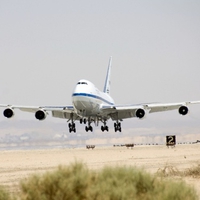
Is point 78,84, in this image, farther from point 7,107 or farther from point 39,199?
point 39,199

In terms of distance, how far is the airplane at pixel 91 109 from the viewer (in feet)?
185

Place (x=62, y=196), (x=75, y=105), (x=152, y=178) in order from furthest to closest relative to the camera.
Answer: (x=75, y=105)
(x=152, y=178)
(x=62, y=196)

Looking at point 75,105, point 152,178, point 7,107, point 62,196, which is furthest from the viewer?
point 7,107

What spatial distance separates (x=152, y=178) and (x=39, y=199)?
10.8ft

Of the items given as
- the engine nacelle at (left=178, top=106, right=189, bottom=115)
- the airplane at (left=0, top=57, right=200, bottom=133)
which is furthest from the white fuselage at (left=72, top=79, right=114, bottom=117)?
the engine nacelle at (left=178, top=106, right=189, bottom=115)

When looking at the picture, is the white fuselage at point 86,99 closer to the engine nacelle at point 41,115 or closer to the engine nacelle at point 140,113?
the engine nacelle at point 140,113

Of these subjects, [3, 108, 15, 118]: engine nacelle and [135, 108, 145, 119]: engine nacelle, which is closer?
[3, 108, 15, 118]: engine nacelle

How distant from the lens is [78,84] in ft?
188

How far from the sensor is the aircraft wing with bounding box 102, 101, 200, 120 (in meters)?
60.8

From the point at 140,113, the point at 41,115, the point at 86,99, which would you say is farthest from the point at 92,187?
the point at 41,115

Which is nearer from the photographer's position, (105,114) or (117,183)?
(117,183)

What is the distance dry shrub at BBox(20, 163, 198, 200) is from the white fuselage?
138 ft

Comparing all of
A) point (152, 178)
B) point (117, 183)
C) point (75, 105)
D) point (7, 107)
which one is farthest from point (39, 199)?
point (7, 107)

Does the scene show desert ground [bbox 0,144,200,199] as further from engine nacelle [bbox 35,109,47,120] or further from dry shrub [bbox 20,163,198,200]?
engine nacelle [bbox 35,109,47,120]
